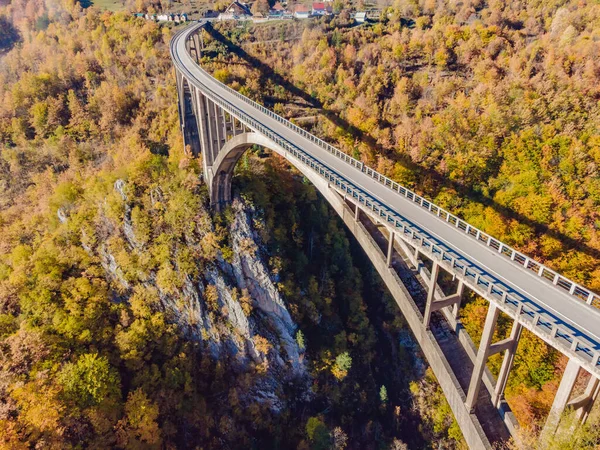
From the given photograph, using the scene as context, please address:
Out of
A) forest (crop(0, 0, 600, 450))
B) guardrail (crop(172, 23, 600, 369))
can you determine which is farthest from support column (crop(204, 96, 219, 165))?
guardrail (crop(172, 23, 600, 369))

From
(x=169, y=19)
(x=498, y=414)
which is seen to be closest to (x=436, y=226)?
(x=498, y=414)

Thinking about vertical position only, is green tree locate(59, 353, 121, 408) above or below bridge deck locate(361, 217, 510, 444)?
below

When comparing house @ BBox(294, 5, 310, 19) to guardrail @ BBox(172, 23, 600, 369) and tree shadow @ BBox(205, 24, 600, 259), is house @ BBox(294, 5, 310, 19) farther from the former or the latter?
guardrail @ BBox(172, 23, 600, 369)

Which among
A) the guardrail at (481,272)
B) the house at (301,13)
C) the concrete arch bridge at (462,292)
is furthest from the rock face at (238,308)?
the house at (301,13)

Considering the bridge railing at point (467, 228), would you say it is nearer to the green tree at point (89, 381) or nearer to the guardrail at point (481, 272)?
the guardrail at point (481, 272)

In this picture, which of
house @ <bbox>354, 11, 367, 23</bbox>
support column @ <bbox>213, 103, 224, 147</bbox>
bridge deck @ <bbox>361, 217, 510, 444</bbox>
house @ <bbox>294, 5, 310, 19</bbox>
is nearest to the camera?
bridge deck @ <bbox>361, 217, 510, 444</bbox>

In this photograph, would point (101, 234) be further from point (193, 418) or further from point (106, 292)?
point (193, 418)
